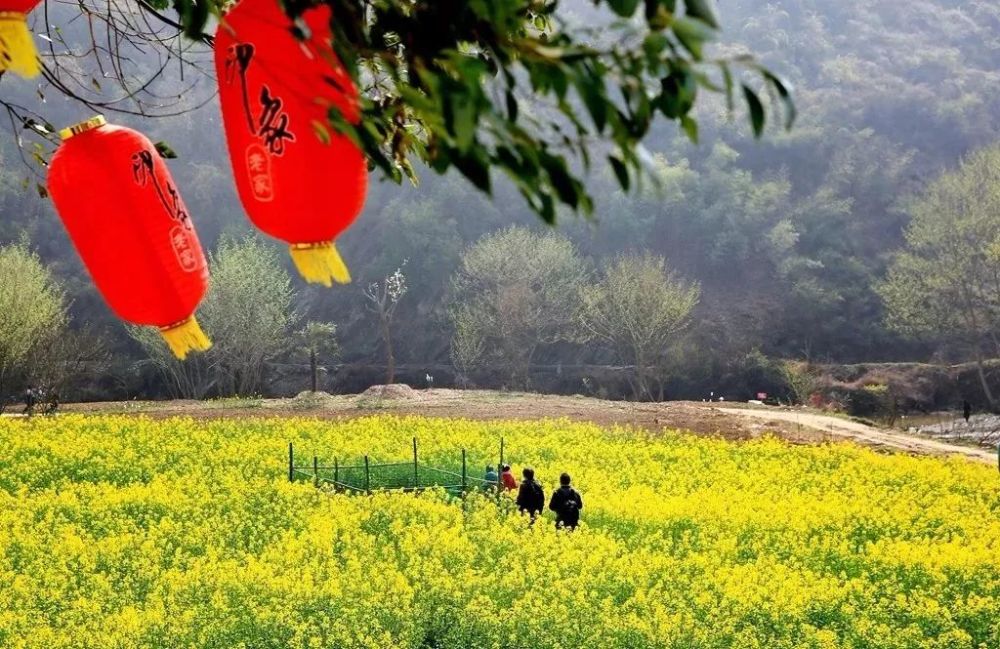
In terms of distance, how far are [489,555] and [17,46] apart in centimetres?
993

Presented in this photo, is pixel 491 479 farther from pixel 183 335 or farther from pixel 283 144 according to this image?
pixel 283 144

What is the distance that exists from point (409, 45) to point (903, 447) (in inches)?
1002

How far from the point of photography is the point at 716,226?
5562 centimetres

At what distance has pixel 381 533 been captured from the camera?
1481 centimetres

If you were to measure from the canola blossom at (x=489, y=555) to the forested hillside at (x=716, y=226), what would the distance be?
2642 centimetres

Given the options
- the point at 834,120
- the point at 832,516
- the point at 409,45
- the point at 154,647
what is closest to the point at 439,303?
the point at 834,120

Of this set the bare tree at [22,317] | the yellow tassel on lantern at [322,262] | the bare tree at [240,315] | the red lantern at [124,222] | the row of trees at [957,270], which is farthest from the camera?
the row of trees at [957,270]

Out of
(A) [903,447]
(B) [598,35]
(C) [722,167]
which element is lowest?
(A) [903,447]

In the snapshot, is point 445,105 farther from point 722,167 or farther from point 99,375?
point 722,167

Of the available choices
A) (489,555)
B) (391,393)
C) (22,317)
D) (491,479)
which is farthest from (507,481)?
(22,317)

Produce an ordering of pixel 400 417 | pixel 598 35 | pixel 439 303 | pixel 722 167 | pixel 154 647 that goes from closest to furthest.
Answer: pixel 598 35
pixel 154 647
pixel 400 417
pixel 439 303
pixel 722 167

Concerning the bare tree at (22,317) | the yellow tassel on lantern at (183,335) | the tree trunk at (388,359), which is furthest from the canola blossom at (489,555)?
the tree trunk at (388,359)

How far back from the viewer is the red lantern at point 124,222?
4422 mm

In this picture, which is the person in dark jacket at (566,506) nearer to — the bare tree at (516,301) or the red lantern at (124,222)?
A: the red lantern at (124,222)
